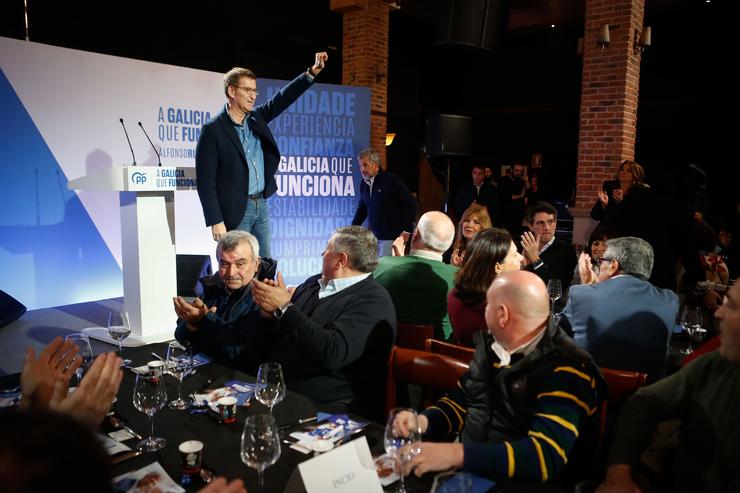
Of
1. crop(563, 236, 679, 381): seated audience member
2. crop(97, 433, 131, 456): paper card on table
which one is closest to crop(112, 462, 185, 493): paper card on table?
crop(97, 433, 131, 456): paper card on table

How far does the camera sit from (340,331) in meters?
2.28

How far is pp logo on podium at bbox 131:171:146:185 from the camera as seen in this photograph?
3.93 meters

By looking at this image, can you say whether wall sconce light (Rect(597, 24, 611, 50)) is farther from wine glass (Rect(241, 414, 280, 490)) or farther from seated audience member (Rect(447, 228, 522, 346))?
wine glass (Rect(241, 414, 280, 490))

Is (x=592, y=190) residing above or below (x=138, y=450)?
above

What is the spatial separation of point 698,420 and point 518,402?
1.71 ft

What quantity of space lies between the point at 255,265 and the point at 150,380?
1252 millimetres

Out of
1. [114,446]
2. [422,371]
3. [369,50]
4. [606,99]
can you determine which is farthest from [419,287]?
[369,50]

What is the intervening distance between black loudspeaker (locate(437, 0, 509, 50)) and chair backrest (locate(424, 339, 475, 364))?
3692mm

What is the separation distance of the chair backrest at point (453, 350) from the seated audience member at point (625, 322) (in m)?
0.72

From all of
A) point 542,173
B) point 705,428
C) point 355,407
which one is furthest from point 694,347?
point 542,173

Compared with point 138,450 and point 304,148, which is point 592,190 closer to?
point 304,148

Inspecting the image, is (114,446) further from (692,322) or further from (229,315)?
(692,322)

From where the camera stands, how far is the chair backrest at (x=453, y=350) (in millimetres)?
2234

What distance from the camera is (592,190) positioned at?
724cm
